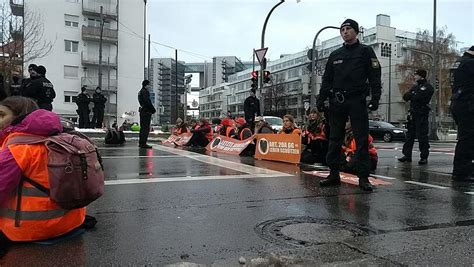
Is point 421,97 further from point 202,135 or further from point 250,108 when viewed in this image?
point 202,135

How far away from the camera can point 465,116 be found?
6.49m

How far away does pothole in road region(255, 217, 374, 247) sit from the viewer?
340cm

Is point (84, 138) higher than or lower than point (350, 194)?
higher

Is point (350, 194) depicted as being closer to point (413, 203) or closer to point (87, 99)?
point (413, 203)

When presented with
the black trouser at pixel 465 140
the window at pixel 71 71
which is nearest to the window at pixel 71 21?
the window at pixel 71 71

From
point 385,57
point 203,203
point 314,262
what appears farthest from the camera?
point 385,57

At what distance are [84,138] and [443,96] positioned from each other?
234 ft

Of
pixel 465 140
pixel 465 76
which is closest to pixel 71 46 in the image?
pixel 465 76

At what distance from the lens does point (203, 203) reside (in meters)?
4.66

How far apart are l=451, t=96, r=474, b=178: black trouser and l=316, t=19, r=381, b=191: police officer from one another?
1805 mm

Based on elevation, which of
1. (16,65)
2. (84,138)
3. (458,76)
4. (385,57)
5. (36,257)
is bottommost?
(36,257)

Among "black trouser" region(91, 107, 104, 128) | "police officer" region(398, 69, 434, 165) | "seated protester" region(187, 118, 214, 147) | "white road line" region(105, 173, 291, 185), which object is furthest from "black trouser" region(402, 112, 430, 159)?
"black trouser" region(91, 107, 104, 128)

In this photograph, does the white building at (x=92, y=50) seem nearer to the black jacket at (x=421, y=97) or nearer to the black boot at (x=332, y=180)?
the black jacket at (x=421, y=97)

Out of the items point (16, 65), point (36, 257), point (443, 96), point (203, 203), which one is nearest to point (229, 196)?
point (203, 203)
